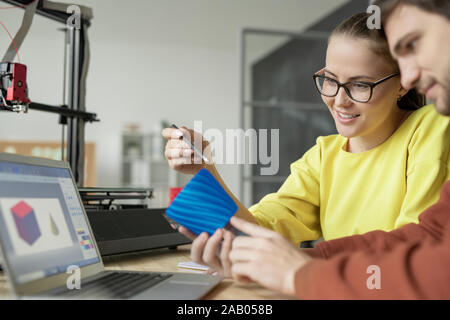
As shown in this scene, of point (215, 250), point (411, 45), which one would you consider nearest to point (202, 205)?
point (215, 250)

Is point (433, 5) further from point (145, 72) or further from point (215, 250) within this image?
point (145, 72)

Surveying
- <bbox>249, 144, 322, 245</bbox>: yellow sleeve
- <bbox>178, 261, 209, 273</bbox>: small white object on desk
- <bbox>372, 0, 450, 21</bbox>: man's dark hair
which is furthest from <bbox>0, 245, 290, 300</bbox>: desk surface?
<bbox>372, 0, 450, 21</bbox>: man's dark hair

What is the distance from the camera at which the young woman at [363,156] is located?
3.09ft

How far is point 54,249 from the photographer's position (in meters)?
0.65

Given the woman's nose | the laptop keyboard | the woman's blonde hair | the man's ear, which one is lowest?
the laptop keyboard

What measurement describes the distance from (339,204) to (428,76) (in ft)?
1.67

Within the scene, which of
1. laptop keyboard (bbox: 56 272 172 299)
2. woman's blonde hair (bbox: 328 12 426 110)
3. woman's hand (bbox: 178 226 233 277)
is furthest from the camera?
woman's blonde hair (bbox: 328 12 426 110)

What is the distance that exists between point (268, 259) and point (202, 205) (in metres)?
0.16

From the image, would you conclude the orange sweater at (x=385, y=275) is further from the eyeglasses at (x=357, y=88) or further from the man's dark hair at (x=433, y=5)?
the eyeglasses at (x=357, y=88)

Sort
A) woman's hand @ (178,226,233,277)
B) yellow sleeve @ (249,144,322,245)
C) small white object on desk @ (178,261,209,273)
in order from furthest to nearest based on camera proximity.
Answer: yellow sleeve @ (249,144,322,245) < small white object on desk @ (178,261,209,273) < woman's hand @ (178,226,233,277)

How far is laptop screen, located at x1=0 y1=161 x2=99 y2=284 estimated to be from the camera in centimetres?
57

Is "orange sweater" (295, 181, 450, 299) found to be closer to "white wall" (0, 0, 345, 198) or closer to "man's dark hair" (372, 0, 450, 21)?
Result: "man's dark hair" (372, 0, 450, 21)

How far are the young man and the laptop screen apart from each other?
23cm

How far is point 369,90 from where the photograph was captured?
98 cm
